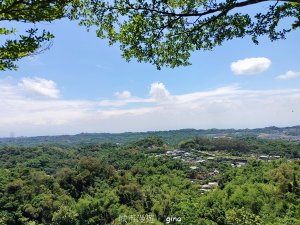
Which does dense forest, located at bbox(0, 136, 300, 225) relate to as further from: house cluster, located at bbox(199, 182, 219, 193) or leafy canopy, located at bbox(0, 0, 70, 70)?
leafy canopy, located at bbox(0, 0, 70, 70)

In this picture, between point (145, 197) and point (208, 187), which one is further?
point (208, 187)

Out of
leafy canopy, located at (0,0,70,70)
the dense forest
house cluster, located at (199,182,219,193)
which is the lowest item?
house cluster, located at (199,182,219,193)

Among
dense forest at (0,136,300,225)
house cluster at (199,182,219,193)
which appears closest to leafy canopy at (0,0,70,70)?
dense forest at (0,136,300,225)

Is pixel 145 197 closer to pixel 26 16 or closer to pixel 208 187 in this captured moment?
pixel 208 187

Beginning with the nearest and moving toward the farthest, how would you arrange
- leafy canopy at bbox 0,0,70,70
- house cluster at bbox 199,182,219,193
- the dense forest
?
leafy canopy at bbox 0,0,70,70, the dense forest, house cluster at bbox 199,182,219,193

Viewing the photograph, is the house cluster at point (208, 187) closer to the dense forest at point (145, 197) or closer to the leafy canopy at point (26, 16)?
the dense forest at point (145, 197)

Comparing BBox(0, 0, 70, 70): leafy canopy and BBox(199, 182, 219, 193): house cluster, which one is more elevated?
BBox(0, 0, 70, 70): leafy canopy

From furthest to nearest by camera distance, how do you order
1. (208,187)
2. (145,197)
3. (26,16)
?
1. (208,187)
2. (145,197)
3. (26,16)

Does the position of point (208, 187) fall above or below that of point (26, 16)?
below

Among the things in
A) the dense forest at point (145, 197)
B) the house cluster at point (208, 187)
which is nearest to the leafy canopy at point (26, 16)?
the dense forest at point (145, 197)

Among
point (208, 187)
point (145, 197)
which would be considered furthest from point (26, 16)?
point (208, 187)

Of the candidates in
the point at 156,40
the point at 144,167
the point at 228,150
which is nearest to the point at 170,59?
the point at 156,40

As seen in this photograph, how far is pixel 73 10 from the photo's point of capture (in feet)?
22.3

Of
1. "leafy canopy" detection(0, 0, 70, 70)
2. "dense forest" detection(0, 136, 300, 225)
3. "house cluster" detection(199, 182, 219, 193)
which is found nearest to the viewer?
"leafy canopy" detection(0, 0, 70, 70)
